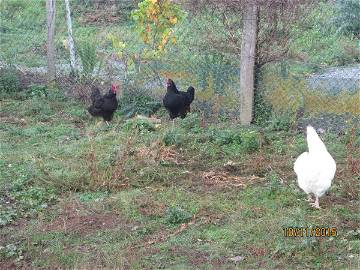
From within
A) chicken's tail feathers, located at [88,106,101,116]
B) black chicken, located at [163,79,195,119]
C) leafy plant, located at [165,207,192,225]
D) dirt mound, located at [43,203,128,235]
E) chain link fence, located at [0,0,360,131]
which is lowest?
dirt mound, located at [43,203,128,235]

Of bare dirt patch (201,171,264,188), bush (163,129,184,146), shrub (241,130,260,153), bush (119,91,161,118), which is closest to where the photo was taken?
bare dirt patch (201,171,264,188)

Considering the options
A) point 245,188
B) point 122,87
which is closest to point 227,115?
point 122,87

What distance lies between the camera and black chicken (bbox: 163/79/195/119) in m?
8.19

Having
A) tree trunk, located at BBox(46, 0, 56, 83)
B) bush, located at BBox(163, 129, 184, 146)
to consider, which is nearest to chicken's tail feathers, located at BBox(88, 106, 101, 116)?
bush, located at BBox(163, 129, 184, 146)

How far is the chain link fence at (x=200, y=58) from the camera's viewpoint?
7938mm

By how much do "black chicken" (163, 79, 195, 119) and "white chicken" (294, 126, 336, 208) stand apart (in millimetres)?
3045

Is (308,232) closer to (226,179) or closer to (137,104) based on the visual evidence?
(226,179)

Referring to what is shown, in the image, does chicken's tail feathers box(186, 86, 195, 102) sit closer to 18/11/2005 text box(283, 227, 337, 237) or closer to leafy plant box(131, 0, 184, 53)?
leafy plant box(131, 0, 184, 53)

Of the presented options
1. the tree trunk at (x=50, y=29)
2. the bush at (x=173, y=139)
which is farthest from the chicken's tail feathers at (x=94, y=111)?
the tree trunk at (x=50, y=29)

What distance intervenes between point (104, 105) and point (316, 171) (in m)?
3.79

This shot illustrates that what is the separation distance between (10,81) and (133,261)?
6139 millimetres

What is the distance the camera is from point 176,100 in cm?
816

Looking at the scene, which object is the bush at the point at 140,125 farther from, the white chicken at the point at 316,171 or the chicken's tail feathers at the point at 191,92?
the white chicken at the point at 316,171

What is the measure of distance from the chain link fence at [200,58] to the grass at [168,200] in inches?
22.9
